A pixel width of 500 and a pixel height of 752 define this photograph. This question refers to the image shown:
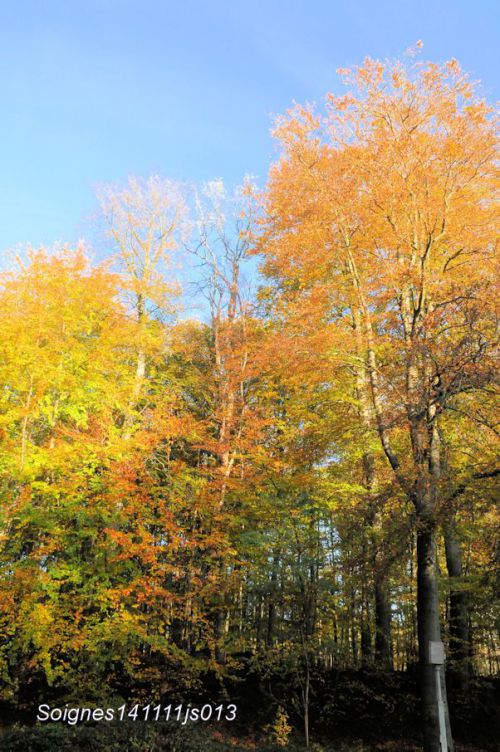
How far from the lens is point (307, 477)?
11555 mm

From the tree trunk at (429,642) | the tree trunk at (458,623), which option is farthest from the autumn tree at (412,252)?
the tree trunk at (458,623)

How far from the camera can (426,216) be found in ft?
30.8

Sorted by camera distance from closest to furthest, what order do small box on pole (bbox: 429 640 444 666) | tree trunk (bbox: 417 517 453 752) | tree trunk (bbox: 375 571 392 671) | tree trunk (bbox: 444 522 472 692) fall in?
small box on pole (bbox: 429 640 444 666) → tree trunk (bbox: 417 517 453 752) → tree trunk (bbox: 444 522 472 692) → tree trunk (bbox: 375 571 392 671)

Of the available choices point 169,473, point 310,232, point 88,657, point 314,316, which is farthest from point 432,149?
point 88,657

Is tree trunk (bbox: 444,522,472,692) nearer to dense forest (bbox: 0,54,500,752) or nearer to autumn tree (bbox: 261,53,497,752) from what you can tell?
dense forest (bbox: 0,54,500,752)

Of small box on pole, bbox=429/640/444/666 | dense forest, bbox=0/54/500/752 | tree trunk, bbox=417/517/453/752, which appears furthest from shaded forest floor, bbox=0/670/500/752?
small box on pole, bbox=429/640/444/666

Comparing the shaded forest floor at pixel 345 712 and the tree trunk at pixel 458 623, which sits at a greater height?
the tree trunk at pixel 458 623

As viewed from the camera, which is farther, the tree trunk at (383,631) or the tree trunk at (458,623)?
the tree trunk at (383,631)

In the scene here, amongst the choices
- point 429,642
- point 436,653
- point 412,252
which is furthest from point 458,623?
point 412,252

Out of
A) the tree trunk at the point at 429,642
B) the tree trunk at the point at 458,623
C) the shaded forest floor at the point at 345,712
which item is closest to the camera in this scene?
the tree trunk at the point at 429,642

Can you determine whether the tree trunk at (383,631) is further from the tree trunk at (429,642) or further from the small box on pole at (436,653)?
the small box on pole at (436,653)

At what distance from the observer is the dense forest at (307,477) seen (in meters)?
8.00

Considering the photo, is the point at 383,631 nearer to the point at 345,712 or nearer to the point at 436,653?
the point at 345,712

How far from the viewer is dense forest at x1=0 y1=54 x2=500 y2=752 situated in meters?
8.00
